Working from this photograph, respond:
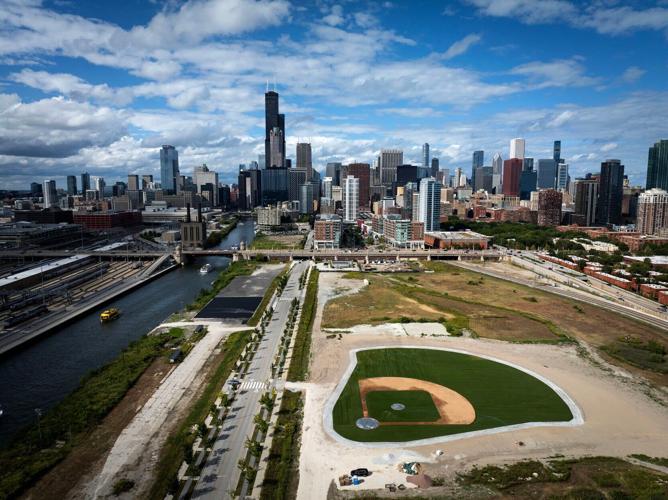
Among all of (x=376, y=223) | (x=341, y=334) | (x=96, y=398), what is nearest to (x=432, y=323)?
(x=341, y=334)

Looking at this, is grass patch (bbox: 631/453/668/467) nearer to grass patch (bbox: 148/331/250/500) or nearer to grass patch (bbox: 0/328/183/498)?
grass patch (bbox: 148/331/250/500)

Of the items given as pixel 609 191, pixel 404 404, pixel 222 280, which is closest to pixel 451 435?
pixel 404 404

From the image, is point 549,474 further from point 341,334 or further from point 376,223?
point 376,223

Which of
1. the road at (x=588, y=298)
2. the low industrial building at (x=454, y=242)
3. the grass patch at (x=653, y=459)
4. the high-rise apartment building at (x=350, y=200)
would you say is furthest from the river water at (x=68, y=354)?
the high-rise apartment building at (x=350, y=200)

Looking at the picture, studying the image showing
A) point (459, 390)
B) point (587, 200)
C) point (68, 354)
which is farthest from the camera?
point (587, 200)

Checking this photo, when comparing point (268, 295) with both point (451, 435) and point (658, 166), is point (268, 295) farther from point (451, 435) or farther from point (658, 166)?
point (658, 166)

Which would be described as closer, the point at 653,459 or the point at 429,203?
the point at 653,459
